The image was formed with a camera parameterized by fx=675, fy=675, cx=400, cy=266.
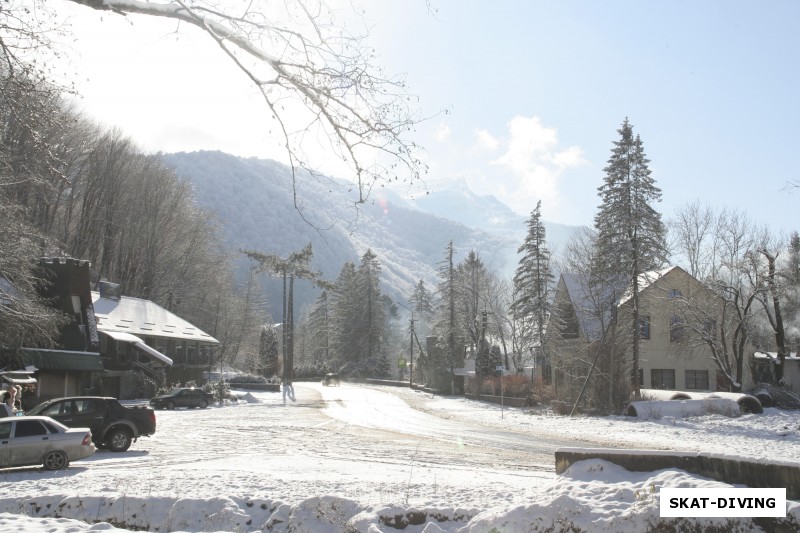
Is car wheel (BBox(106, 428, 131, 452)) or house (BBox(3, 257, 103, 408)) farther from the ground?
house (BBox(3, 257, 103, 408))

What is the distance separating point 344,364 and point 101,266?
4415 cm

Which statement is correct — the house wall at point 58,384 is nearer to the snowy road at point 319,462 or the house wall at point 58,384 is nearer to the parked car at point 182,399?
the parked car at point 182,399

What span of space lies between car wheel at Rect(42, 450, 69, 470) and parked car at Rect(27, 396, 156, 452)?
4422 mm

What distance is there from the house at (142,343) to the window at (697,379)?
122ft

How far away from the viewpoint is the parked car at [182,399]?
41.4 metres

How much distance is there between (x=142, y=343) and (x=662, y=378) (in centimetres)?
3719

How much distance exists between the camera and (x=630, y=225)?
4025 centimetres

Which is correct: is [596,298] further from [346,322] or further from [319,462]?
[346,322]

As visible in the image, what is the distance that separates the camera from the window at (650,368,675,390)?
49.2m

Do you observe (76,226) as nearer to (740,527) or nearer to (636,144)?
(636,144)

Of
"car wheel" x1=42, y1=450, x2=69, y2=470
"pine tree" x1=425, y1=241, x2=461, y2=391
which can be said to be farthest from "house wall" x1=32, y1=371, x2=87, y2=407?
"pine tree" x1=425, y1=241, x2=461, y2=391

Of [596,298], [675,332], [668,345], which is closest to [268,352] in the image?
[668,345]

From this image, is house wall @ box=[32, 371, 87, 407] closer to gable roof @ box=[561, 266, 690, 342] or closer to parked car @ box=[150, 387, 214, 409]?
parked car @ box=[150, 387, 214, 409]

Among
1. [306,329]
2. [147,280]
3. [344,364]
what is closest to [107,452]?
[147,280]
